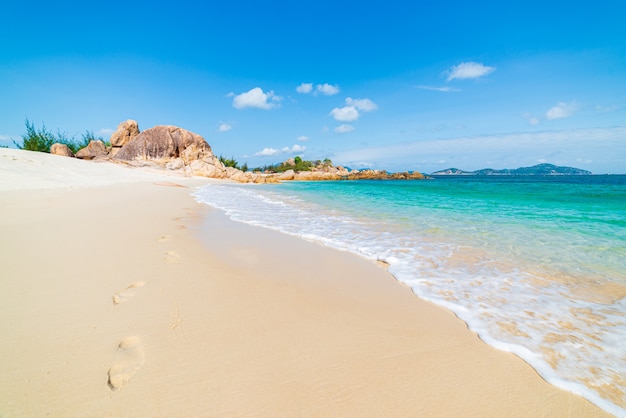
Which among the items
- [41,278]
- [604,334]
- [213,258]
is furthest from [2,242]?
[604,334]

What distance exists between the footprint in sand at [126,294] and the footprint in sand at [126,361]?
0.68 m

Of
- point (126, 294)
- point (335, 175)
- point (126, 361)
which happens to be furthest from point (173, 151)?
point (335, 175)

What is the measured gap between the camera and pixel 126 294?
253 cm

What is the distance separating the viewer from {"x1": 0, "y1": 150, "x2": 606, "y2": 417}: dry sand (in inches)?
55.6

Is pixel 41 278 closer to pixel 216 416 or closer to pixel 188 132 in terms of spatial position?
pixel 216 416

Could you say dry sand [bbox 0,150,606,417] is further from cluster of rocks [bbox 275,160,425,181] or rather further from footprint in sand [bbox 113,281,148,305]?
cluster of rocks [bbox 275,160,425,181]

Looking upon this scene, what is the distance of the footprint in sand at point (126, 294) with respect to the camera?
2.40 m

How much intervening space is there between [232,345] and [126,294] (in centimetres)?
138

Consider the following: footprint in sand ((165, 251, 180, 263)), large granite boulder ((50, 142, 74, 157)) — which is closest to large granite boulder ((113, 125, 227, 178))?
large granite boulder ((50, 142, 74, 157))

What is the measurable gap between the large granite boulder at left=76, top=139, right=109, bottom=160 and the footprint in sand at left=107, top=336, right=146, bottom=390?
4593cm

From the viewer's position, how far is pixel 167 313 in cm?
225

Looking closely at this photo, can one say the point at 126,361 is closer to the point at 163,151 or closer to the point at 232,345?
the point at 232,345

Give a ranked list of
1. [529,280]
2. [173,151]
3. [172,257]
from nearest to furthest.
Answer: [529,280] → [172,257] → [173,151]

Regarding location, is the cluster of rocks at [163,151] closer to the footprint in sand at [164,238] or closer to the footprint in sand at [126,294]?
the footprint in sand at [164,238]
